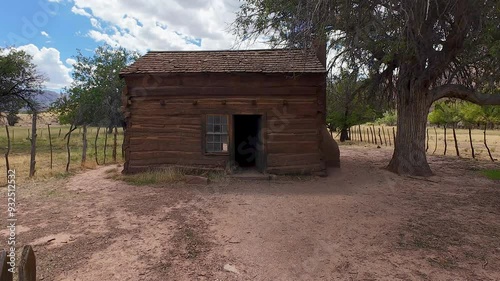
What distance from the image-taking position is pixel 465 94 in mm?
8859

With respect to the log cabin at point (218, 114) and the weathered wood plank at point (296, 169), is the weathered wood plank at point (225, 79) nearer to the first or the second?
the log cabin at point (218, 114)

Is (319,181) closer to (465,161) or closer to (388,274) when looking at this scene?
(388,274)

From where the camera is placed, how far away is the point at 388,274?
10.9 feet

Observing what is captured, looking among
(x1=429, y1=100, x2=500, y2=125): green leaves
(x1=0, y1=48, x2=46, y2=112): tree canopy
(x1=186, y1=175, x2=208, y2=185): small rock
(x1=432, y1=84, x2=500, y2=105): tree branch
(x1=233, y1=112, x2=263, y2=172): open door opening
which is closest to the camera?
(x1=186, y1=175, x2=208, y2=185): small rock

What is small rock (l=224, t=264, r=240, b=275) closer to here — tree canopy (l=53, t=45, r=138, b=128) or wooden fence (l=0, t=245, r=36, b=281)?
wooden fence (l=0, t=245, r=36, b=281)

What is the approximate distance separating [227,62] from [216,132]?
2533 mm

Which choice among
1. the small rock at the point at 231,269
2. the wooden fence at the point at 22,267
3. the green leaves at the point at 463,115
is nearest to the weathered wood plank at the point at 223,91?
the small rock at the point at 231,269

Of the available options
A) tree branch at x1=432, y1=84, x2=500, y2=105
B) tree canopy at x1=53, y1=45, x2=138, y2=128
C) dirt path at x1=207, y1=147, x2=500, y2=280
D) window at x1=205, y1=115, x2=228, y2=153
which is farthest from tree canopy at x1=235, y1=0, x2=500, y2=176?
tree canopy at x1=53, y1=45, x2=138, y2=128

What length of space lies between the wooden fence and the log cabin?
7.44m

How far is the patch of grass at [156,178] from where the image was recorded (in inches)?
321

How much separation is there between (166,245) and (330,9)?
180 inches

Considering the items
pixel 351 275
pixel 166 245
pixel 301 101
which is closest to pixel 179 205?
pixel 166 245

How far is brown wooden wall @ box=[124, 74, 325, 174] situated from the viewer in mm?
8898

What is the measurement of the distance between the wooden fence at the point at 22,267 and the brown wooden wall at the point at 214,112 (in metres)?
7.45
